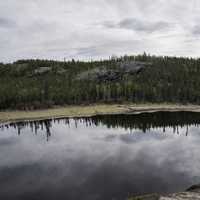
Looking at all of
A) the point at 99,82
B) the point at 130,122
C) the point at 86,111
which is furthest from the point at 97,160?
the point at 99,82

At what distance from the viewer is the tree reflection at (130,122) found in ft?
191

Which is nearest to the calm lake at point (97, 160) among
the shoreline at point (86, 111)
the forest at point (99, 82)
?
the shoreline at point (86, 111)

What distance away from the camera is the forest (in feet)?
297

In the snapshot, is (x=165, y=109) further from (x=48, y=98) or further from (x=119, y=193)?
(x=119, y=193)

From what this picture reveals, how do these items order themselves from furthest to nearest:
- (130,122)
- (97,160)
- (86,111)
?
(86,111), (130,122), (97,160)

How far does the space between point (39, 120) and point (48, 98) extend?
73.0 ft

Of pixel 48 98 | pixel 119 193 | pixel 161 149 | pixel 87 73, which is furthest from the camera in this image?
pixel 87 73

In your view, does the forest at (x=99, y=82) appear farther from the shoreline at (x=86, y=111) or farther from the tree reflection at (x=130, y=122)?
the tree reflection at (x=130, y=122)

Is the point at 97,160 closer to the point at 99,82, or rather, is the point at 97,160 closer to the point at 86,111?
the point at 86,111

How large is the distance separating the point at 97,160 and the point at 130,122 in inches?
1262

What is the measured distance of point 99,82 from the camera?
414ft

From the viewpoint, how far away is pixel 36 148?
40812mm

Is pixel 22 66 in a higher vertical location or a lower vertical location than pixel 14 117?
higher

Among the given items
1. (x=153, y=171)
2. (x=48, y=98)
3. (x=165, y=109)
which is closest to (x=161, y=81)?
(x=165, y=109)
